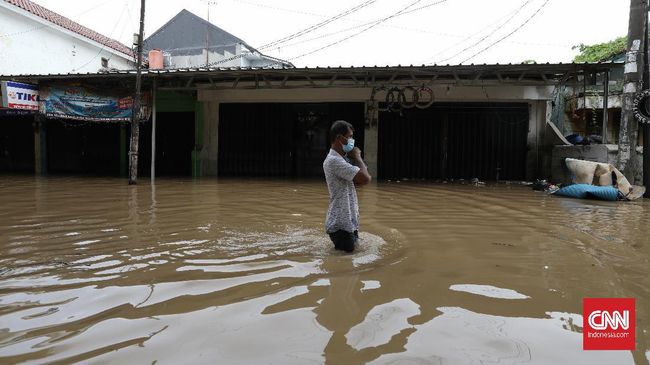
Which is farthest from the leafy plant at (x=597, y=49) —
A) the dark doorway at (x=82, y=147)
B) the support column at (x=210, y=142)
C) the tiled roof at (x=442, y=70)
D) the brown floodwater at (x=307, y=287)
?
the dark doorway at (x=82, y=147)

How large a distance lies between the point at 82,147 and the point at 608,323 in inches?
764

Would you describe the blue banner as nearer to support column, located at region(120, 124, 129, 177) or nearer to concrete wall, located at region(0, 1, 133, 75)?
support column, located at region(120, 124, 129, 177)

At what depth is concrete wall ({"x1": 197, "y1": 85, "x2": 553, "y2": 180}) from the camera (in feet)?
47.4

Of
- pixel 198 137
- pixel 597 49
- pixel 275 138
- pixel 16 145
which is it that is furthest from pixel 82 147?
pixel 597 49

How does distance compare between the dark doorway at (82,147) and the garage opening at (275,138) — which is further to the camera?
the dark doorway at (82,147)

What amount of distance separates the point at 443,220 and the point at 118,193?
7.26m

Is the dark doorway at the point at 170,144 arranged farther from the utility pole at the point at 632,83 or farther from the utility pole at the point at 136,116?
the utility pole at the point at 632,83

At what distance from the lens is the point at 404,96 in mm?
14078

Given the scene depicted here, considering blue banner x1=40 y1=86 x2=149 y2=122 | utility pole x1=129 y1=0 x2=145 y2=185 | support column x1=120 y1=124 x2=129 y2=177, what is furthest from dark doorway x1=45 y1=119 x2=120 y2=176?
utility pole x1=129 y1=0 x2=145 y2=185

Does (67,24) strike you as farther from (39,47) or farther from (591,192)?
(591,192)

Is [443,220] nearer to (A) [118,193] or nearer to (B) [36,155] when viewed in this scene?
(A) [118,193]

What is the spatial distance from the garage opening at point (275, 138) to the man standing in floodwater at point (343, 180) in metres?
11.7

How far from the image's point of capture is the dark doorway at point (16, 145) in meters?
18.7

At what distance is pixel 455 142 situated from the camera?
50.9ft
